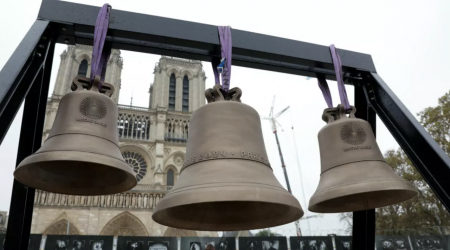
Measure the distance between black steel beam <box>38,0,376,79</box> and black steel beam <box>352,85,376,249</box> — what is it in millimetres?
232

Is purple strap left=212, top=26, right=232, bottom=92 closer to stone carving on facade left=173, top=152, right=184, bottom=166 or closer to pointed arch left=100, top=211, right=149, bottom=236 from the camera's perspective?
pointed arch left=100, top=211, right=149, bottom=236

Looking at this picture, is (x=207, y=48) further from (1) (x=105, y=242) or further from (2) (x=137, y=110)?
(2) (x=137, y=110)

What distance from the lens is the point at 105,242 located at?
1105cm

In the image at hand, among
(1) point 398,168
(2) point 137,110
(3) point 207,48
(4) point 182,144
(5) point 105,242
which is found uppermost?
(2) point 137,110

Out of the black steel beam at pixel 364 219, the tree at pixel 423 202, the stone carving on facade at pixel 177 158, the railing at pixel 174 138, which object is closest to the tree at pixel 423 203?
the tree at pixel 423 202

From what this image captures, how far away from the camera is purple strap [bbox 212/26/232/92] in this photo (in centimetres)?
179

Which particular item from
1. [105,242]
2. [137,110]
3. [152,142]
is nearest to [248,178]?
[105,242]

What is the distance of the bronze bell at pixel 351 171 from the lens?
1760mm

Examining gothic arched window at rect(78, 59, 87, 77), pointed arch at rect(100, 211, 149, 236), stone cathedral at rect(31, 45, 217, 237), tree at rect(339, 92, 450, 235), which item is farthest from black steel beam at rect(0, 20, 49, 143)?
gothic arched window at rect(78, 59, 87, 77)

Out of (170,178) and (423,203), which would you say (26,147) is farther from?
(170,178)

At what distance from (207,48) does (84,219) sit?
24080 mm

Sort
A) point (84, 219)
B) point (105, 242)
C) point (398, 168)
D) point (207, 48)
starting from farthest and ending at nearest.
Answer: point (84, 219) < point (398, 168) < point (105, 242) < point (207, 48)

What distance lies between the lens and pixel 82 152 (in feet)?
4.86

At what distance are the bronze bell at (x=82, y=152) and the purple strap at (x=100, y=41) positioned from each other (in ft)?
0.25
